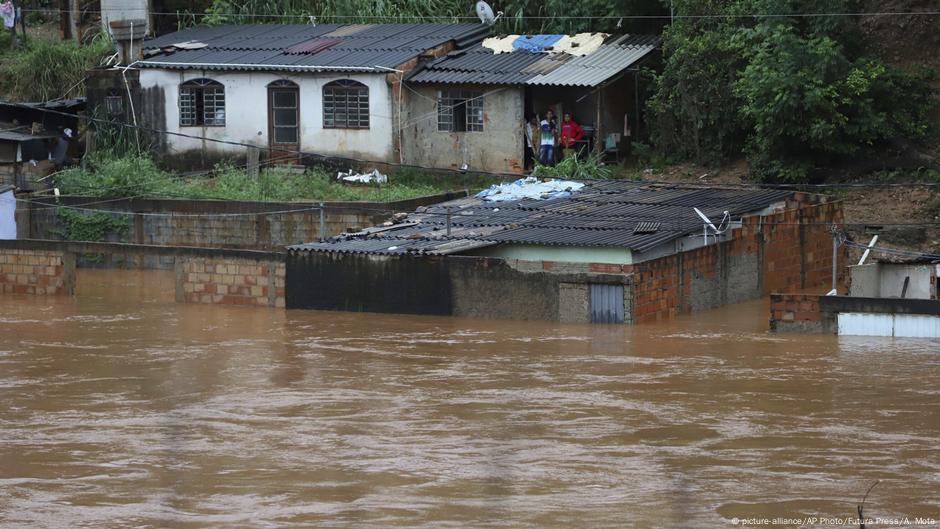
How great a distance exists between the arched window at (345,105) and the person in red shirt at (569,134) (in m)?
4.40

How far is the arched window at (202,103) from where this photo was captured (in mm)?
35438

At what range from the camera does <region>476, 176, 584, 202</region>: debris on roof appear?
93.9 feet

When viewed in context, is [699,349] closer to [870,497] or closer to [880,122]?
[870,497]

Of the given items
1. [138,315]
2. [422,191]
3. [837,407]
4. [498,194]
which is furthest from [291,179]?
[837,407]

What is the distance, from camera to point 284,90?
34.9 meters

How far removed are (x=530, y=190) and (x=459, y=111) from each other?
217 inches

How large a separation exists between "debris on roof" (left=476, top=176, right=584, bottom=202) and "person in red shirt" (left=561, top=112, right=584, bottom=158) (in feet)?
10.4

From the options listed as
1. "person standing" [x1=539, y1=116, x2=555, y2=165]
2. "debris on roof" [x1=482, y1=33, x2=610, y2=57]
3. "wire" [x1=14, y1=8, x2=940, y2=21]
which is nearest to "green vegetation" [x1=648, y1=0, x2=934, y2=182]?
"wire" [x1=14, y1=8, x2=940, y2=21]

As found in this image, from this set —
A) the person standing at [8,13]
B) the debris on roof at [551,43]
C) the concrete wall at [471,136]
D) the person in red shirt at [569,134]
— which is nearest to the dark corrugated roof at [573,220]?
the person in red shirt at [569,134]

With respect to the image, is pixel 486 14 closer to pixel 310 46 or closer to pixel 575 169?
pixel 310 46

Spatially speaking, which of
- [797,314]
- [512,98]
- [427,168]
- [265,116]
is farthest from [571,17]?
[797,314]

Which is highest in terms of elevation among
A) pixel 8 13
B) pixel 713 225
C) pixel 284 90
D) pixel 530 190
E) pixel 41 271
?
pixel 8 13

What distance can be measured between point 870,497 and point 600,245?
10.4m

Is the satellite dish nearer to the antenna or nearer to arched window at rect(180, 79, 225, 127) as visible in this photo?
arched window at rect(180, 79, 225, 127)
